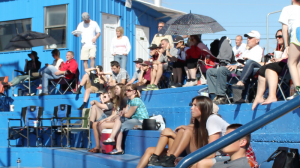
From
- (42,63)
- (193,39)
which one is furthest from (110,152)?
(42,63)

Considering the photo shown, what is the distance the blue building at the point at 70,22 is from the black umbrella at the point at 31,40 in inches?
34.0

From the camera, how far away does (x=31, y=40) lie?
1246cm

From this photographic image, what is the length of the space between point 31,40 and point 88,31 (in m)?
1.97

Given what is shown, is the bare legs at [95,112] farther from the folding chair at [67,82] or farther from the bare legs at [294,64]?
the bare legs at [294,64]

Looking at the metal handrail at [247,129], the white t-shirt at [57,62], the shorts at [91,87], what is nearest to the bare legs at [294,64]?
the metal handrail at [247,129]

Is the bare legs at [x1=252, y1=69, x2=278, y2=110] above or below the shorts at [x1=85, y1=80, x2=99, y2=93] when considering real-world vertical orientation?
above

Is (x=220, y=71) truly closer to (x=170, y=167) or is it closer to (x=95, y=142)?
(x=170, y=167)

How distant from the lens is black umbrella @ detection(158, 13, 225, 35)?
8.87m

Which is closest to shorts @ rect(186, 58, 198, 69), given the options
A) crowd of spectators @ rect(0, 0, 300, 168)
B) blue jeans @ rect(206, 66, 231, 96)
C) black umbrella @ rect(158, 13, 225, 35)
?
crowd of spectators @ rect(0, 0, 300, 168)

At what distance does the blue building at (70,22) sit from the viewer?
43.0 ft

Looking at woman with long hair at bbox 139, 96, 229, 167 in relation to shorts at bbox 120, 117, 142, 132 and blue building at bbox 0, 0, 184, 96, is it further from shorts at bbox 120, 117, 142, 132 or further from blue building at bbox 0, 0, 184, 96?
blue building at bbox 0, 0, 184, 96

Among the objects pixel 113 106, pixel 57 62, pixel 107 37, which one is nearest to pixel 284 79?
pixel 113 106

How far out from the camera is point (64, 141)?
9.95m

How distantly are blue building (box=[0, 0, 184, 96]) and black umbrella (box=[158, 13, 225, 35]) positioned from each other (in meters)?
4.40
